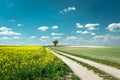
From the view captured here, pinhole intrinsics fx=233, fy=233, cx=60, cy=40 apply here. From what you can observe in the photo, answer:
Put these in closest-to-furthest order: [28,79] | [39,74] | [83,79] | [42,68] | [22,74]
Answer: [28,79] < [22,74] < [83,79] < [39,74] < [42,68]

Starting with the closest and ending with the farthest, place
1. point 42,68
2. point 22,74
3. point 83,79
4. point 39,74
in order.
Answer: point 22,74, point 83,79, point 39,74, point 42,68

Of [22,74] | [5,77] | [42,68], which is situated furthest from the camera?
[42,68]

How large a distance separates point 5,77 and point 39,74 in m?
3.71

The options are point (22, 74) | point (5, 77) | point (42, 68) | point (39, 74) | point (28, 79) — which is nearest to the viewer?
point (5, 77)

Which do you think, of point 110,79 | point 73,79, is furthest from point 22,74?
point 110,79

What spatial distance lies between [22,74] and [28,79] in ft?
3.22

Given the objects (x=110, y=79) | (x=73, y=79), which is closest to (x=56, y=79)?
(x=73, y=79)

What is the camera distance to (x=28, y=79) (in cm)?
1221

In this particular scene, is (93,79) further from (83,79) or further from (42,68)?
(42,68)

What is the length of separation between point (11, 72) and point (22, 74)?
62 cm

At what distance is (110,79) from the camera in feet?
46.4

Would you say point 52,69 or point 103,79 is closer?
point 103,79

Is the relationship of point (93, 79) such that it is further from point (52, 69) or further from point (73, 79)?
point (52, 69)

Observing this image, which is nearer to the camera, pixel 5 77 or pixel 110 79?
pixel 5 77
